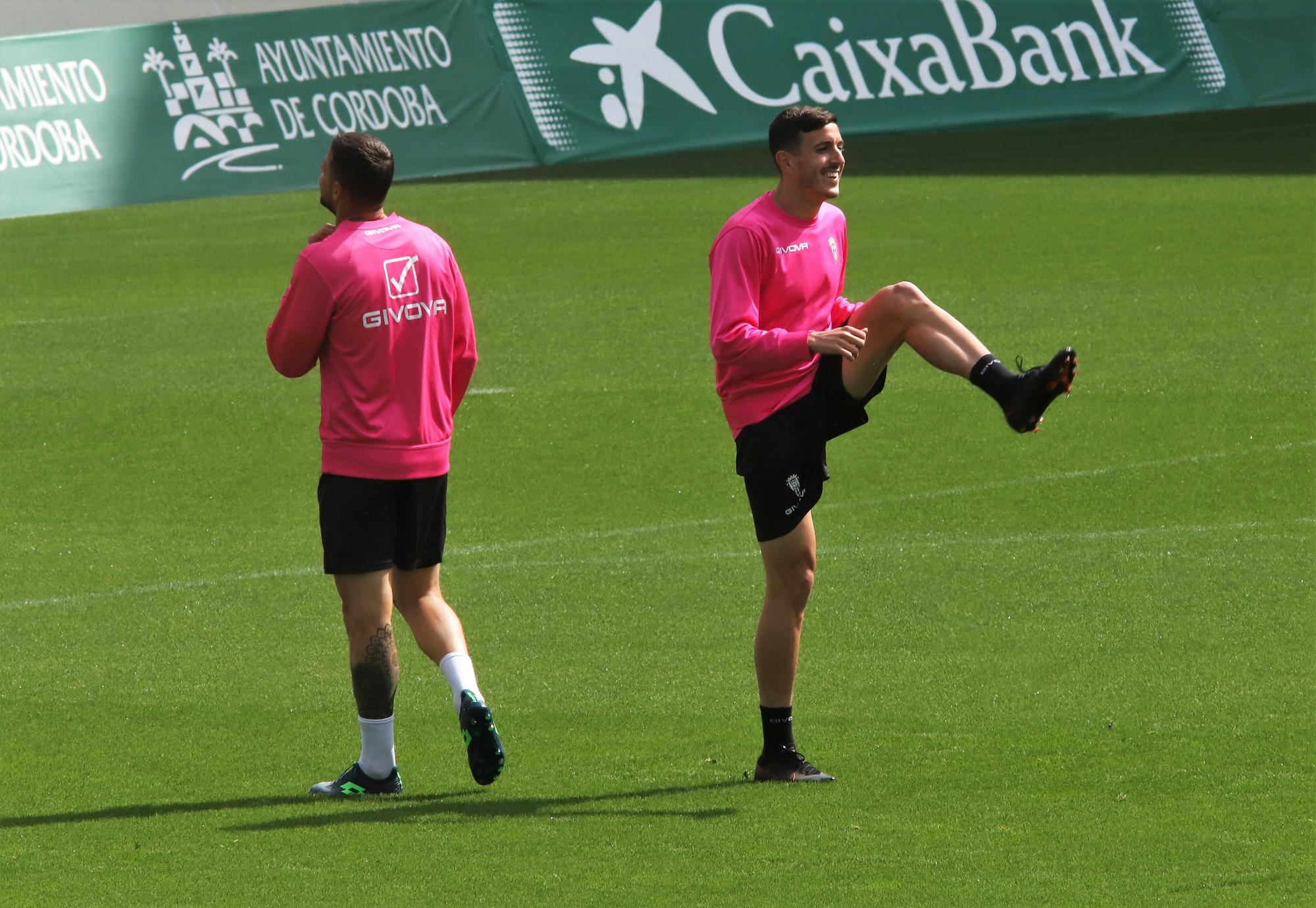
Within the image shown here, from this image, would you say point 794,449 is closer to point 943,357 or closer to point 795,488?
point 795,488

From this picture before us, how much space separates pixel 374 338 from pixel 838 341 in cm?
141

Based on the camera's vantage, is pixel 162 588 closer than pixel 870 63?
Yes

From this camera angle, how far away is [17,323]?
56.6ft

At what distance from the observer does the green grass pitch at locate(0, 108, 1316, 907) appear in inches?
220

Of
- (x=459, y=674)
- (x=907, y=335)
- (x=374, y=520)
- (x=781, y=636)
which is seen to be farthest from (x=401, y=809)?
(x=907, y=335)

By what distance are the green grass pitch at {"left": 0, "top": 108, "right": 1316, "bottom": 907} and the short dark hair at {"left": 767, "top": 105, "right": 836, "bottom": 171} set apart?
2.00m

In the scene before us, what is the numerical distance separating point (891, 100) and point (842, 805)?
1892 cm

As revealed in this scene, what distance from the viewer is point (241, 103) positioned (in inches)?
880

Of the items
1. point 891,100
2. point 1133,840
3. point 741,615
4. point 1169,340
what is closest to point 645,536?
point 741,615

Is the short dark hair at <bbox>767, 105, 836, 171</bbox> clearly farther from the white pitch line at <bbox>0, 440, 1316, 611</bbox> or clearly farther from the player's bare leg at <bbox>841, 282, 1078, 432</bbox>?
the white pitch line at <bbox>0, 440, 1316, 611</bbox>

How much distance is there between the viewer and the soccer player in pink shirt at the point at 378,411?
6188 millimetres

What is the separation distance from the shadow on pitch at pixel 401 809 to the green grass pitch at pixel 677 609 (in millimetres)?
23

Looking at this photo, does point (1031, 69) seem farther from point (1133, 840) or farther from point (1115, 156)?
point (1133, 840)

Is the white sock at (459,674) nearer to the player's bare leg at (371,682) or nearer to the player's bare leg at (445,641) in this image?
the player's bare leg at (445,641)
